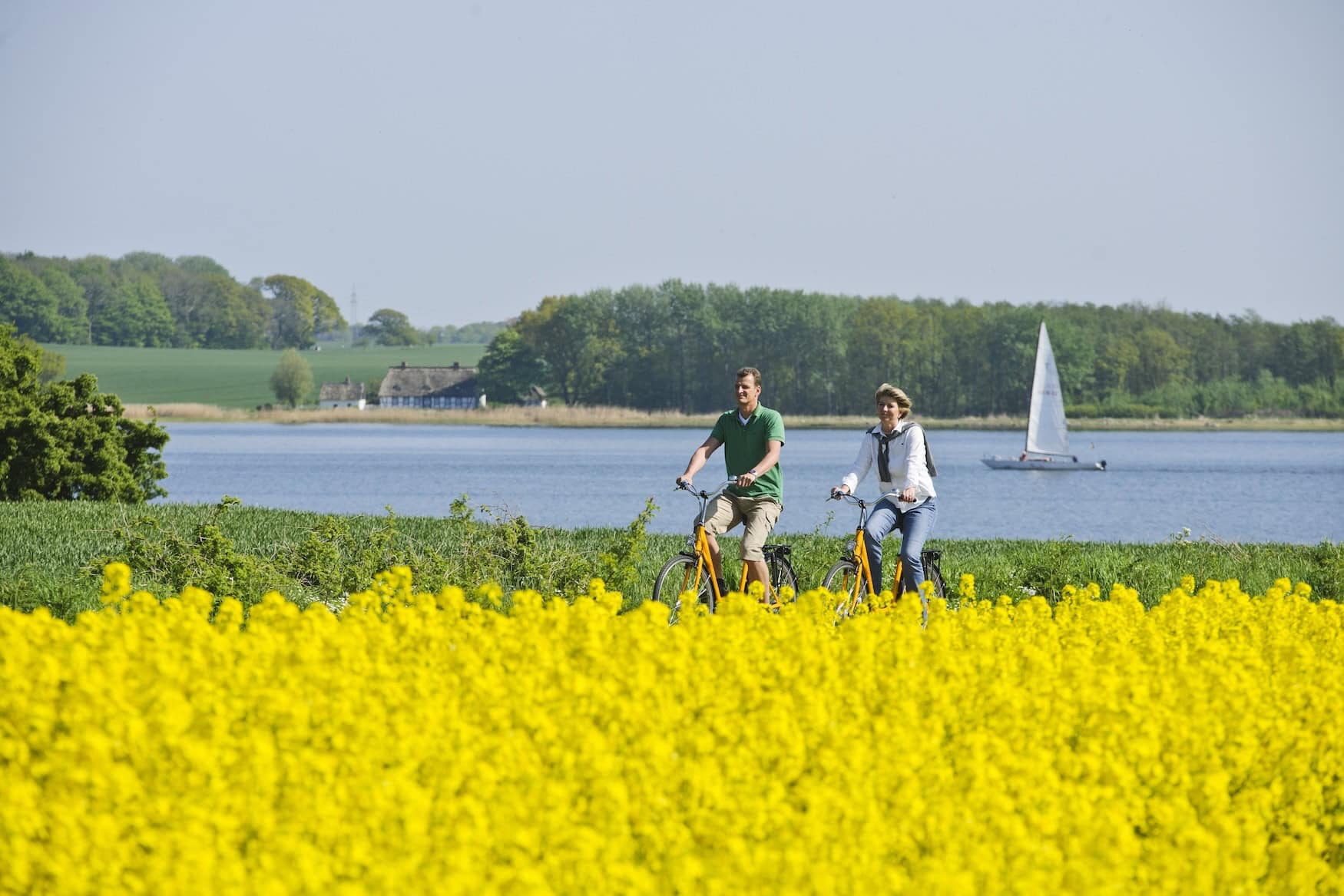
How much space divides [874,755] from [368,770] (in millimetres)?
1708

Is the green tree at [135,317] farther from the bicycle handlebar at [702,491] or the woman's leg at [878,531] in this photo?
the woman's leg at [878,531]

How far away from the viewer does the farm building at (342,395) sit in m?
136

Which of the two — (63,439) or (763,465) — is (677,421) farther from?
(763,465)

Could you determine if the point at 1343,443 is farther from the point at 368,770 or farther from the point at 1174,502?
the point at 368,770

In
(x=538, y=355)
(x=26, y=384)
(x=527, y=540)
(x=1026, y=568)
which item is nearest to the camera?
(x=527, y=540)

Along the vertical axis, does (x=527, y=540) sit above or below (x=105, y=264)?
below

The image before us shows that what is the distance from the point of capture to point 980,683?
21.3 feet

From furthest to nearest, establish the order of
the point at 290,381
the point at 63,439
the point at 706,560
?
the point at 290,381, the point at 63,439, the point at 706,560

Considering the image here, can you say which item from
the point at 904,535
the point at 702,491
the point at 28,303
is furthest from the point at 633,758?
the point at 28,303

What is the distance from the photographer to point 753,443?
1136 cm

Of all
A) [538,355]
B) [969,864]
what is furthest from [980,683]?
[538,355]

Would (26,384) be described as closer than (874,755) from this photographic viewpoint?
No

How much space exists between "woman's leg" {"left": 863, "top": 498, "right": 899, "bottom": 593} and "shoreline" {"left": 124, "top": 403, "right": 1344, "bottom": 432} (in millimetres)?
87704

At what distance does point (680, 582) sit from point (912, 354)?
98.5 metres
